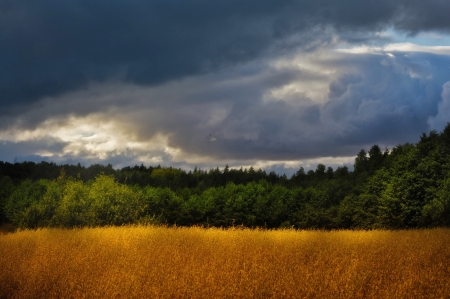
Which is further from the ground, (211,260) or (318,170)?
(318,170)

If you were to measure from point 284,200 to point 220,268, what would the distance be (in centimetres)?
5948

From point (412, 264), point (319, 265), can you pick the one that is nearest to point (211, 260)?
point (319, 265)

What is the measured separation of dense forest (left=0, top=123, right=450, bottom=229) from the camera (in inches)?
1533

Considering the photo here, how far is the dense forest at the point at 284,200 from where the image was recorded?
128 feet

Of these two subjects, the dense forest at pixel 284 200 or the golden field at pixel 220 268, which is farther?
the dense forest at pixel 284 200

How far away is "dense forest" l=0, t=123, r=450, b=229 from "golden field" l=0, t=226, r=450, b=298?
6.03 m

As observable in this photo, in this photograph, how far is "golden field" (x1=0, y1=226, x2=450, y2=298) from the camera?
11.0m

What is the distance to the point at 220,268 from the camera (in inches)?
515

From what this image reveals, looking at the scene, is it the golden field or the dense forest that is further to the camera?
the dense forest

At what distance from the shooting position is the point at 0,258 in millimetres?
16281

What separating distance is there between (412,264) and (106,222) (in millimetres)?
29080

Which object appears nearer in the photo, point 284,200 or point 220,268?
point 220,268

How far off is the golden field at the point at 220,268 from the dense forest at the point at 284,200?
19.8 feet

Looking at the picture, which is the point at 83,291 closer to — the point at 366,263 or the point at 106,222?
the point at 366,263
